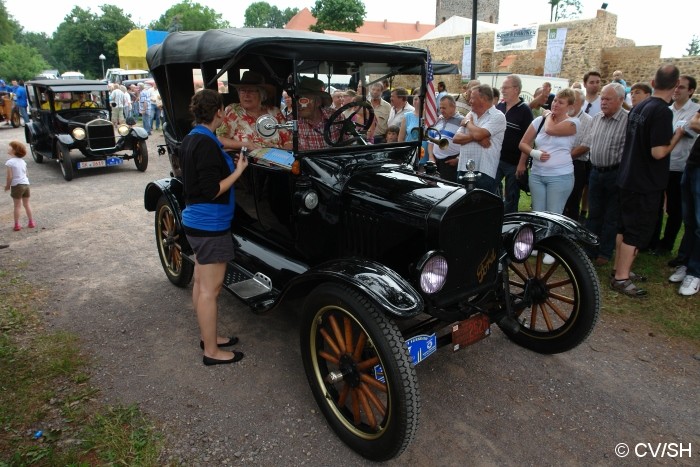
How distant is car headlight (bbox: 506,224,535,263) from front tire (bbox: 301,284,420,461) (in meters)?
1.12

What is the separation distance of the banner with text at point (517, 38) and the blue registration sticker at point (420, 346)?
72.7 feet

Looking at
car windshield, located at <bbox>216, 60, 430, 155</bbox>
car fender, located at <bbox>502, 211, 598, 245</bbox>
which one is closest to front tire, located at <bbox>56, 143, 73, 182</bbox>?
car windshield, located at <bbox>216, 60, 430, 155</bbox>

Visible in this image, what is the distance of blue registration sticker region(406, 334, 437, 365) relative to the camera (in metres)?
2.30

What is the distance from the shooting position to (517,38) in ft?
70.1

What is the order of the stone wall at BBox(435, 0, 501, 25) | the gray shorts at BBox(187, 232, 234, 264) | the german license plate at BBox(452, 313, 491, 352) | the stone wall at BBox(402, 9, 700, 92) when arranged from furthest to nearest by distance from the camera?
the stone wall at BBox(435, 0, 501, 25), the stone wall at BBox(402, 9, 700, 92), the gray shorts at BBox(187, 232, 234, 264), the german license plate at BBox(452, 313, 491, 352)

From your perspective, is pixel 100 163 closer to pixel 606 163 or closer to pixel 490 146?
pixel 490 146

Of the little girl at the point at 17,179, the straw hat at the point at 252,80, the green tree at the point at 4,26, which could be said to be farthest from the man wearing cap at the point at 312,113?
the green tree at the point at 4,26

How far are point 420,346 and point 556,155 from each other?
116 inches

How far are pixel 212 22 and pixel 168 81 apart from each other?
65.6 meters

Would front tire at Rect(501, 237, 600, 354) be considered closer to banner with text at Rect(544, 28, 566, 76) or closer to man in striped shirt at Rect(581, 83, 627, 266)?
man in striped shirt at Rect(581, 83, 627, 266)

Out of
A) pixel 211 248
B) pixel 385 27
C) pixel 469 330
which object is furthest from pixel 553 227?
pixel 385 27

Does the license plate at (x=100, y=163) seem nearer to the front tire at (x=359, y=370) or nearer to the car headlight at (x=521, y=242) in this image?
the front tire at (x=359, y=370)

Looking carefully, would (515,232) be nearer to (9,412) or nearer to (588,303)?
(588,303)

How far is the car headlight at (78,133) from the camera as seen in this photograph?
902 cm
